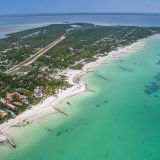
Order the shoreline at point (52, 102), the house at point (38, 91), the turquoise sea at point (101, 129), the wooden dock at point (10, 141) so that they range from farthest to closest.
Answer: the house at point (38, 91), the shoreline at point (52, 102), the wooden dock at point (10, 141), the turquoise sea at point (101, 129)

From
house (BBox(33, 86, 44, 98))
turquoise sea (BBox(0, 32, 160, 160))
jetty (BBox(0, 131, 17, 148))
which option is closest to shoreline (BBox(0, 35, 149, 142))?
jetty (BBox(0, 131, 17, 148))

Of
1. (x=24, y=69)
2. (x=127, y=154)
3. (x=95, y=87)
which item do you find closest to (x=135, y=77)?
(x=95, y=87)

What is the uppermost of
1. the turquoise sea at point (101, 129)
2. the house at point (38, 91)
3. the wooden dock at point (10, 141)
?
the house at point (38, 91)

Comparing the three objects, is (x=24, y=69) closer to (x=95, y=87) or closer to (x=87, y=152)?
(x=95, y=87)

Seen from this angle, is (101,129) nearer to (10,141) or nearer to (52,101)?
(52,101)

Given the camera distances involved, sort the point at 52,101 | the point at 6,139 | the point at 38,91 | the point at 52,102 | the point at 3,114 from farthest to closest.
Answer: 1. the point at 38,91
2. the point at 52,101
3. the point at 52,102
4. the point at 3,114
5. the point at 6,139

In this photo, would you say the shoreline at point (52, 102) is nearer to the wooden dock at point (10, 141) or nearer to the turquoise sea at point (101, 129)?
the wooden dock at point (10, 141)

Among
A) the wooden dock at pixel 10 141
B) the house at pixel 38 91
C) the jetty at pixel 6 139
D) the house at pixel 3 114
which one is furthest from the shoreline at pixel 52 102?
the house at pixel 38 91

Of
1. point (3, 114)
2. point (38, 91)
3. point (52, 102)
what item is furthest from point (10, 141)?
point (38, 91)

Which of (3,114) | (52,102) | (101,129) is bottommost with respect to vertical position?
(101,129)
